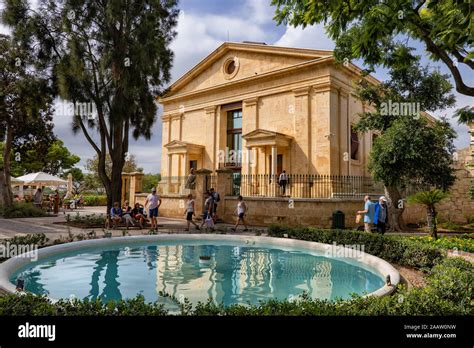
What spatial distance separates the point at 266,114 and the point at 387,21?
56.1ft

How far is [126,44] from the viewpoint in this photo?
15289mm

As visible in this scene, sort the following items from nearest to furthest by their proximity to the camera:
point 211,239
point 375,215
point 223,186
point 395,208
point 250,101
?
point 375,215 → point 211,239 → point 395,208 → point 223,186 → point 250,101

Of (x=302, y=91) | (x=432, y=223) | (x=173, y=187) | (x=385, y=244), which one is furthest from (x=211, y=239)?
(x=302, y=91)

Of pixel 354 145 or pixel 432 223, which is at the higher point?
pixel 354 145

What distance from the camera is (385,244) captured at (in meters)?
8.58

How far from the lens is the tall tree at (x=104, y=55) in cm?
1435

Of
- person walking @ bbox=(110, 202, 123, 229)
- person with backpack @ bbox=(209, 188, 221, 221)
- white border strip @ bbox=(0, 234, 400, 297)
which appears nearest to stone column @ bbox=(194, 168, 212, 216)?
person with backpack @ bbox=(209, 188, 221, 221)

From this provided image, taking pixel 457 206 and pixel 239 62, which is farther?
pixel 239 62

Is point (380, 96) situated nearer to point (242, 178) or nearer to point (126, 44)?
point (242, 178)

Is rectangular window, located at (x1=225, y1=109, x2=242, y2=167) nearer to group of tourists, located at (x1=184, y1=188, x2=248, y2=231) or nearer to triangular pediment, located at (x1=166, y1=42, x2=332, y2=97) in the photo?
triangular pediment, located at (x1=166, y1=42, x2=332, y2=97)

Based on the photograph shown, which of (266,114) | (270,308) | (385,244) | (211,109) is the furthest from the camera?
(211,109)


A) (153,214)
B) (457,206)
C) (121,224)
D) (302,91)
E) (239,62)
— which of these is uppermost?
(239,62)

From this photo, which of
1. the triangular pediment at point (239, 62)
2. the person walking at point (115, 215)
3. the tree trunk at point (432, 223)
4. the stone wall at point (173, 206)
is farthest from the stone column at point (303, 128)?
the person walking at point (115, 215)

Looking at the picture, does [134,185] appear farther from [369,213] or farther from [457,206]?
[457,206]
